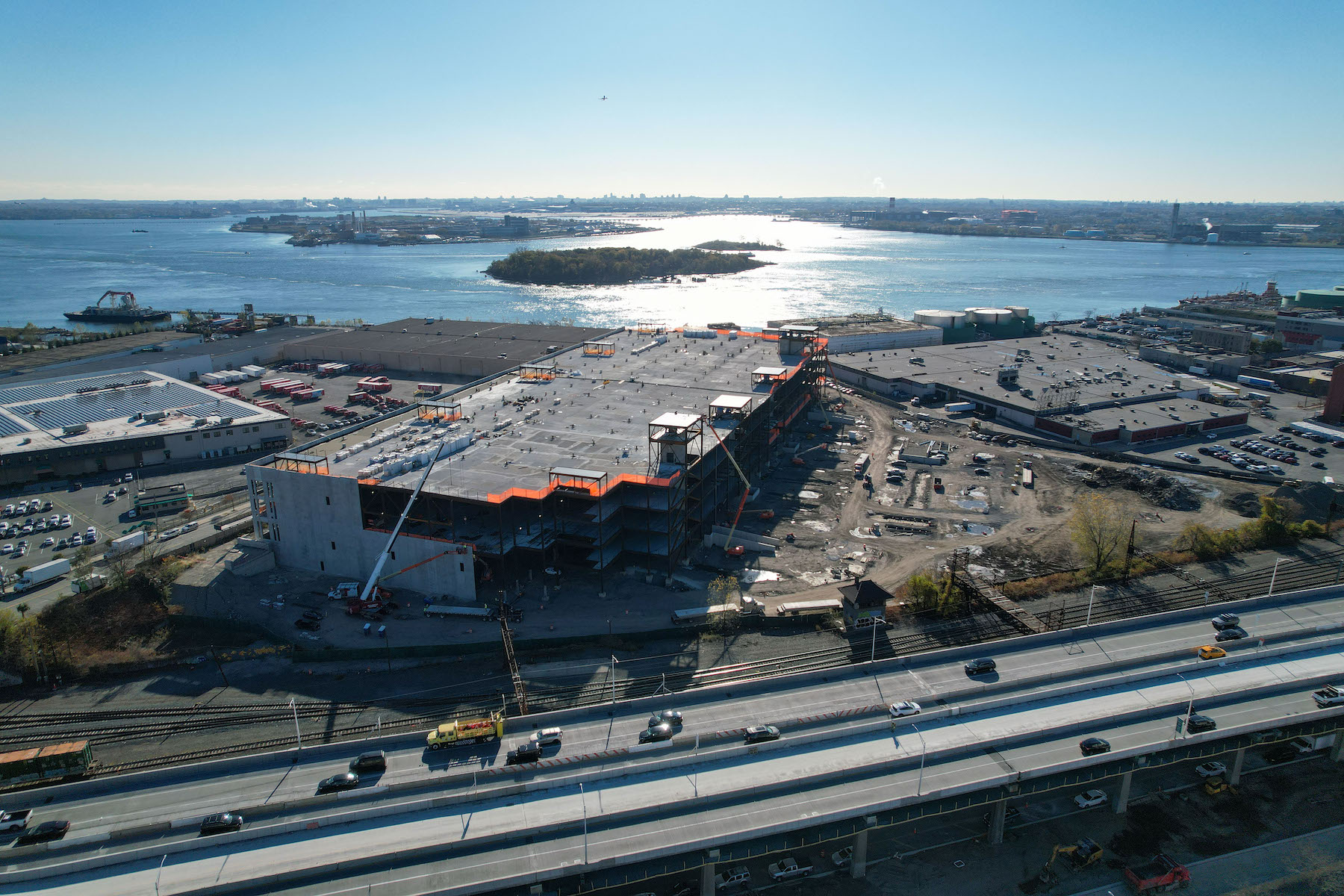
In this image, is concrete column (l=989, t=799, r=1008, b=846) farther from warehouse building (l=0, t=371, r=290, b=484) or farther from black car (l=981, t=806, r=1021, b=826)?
warehouse building (l=0, t=371, r=290, b=484)

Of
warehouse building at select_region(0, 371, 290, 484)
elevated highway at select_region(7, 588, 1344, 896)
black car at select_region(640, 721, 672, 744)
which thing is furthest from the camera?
warehouse building at select_region(0, 371, 290, 484)

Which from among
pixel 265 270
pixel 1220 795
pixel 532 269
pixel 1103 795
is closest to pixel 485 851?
pixel 1103 795

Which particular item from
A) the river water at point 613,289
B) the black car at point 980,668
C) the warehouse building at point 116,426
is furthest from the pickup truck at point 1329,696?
the river water at point 613,289

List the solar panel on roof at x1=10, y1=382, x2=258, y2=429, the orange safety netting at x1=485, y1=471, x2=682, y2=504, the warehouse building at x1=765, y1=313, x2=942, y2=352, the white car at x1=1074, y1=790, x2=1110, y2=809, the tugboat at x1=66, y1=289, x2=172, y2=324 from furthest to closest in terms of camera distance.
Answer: the tugboat at x1=66, y1=289, x2=172, y2=324
the warehouse building at x1=765, y1=313, x2=942, y2=352
the solar panel on roof at x1=10, y1=382, x2=258, y2=429
the orange safety netting at x1=485, y1=471, x2=682, y2=504
the white car at x1=1074, y1=790, x2=1110, y2=809

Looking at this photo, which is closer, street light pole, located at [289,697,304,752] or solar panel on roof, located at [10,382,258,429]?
street light pole, located at [289,697,304,752]

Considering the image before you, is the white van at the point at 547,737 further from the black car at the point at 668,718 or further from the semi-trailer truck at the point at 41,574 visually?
the semi-trailer truck at the point at 41,574

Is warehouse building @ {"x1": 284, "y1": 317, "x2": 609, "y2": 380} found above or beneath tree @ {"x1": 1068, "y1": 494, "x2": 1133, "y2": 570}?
above

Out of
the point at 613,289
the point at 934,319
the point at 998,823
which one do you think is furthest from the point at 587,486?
the point at 613,289

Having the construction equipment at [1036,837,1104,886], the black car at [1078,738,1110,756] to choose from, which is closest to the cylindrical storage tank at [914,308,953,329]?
the black car at [1078,738,1110,756]
